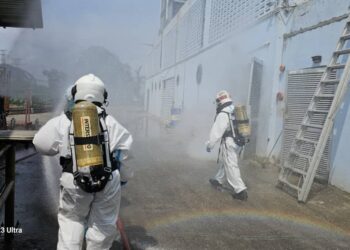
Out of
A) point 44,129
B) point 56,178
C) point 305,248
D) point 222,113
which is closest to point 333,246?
point 305,248

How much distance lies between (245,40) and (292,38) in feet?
8.68

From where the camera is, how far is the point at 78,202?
2578mm

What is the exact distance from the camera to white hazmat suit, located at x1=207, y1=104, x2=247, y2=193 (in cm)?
544

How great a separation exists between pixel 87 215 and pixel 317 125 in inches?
168

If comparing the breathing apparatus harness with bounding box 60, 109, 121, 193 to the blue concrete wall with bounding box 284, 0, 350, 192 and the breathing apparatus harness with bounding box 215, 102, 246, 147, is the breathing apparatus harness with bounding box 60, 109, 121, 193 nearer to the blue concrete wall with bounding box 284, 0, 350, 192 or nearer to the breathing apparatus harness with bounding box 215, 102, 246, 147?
the breathing apparatus harness with bounding box 215, 102, 246, 147

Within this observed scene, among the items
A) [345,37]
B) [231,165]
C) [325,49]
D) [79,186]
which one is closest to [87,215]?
[79,186]

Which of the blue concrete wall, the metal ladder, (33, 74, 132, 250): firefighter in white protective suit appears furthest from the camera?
the blue concrete wall

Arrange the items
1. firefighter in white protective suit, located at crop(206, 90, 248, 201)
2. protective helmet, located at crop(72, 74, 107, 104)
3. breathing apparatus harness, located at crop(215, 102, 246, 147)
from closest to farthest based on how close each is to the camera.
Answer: protective helmet, located at crop(72, 74, 107, 104) → firefighter in white protective suit, located at crop(206, 90, 248, 201) → breathing apparatus harness, located at crop(215, 102, 246, 147)

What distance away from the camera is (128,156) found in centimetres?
282

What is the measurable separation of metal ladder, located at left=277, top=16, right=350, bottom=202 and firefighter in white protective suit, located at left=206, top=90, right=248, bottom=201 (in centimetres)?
96

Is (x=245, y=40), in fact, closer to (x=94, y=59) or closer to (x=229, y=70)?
(x=229, y=70)

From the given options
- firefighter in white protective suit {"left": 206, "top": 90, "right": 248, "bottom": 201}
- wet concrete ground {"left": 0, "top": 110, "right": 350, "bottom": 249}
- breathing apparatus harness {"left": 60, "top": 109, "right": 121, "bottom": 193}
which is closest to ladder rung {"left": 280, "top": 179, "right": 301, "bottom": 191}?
wet concrete ground {"left": 0, "top": 110, "right": 350, "bottom": 249}

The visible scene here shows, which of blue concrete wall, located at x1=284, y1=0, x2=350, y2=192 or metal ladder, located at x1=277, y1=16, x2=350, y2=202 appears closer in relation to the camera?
metal ladder, located at x1=277, y1=16, x2=350, y2=202

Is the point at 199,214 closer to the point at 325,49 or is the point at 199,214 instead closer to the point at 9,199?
the point at 9,199
